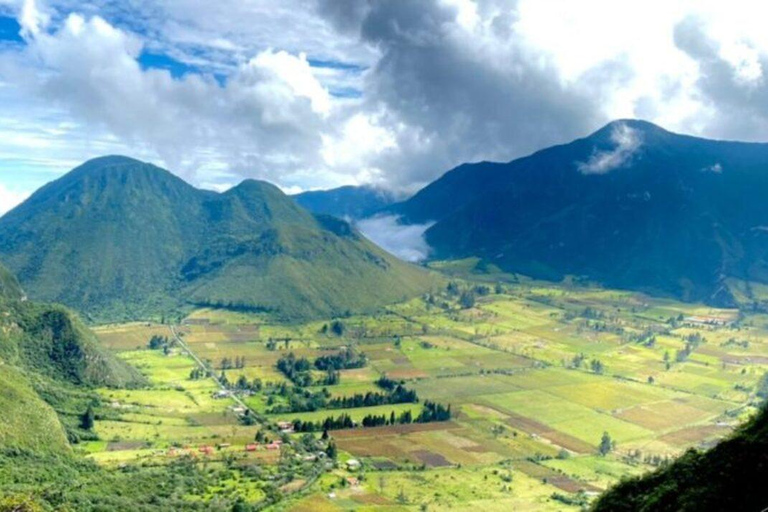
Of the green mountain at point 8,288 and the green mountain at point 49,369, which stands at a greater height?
the green mountain at point 8,288

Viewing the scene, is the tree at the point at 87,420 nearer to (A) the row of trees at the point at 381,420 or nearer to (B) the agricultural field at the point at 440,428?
(B) the agricultural field at the point at 440,428

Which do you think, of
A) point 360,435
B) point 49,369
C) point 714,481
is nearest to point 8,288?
point 49,369

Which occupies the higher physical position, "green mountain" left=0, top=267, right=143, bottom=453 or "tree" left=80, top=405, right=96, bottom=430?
"green mountain" left=0, top=267, right=143, bottom=453

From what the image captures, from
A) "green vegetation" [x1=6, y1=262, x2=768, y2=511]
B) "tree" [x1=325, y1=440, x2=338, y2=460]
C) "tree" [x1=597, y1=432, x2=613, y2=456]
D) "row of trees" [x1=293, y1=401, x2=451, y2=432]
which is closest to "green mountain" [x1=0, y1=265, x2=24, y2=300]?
"green vegetation" [x1=6, y1=262, x2=768, y2=511]

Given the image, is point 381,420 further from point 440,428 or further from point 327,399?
point 327,399

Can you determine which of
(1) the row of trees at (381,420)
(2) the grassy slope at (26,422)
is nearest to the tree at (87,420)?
(2) the grassy slope at (26,422)

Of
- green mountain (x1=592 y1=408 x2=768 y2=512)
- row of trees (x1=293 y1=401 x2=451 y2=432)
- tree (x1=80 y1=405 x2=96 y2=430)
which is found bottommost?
tree (x1=80 y1=405 x2=96 y2=430)

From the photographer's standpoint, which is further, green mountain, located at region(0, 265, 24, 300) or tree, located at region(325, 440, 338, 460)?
green mountain, located at region(0, 265, 24, 300)

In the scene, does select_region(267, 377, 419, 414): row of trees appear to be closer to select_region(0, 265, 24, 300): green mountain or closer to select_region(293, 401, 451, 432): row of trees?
select_region(293, 401, 451, 432): row of trees


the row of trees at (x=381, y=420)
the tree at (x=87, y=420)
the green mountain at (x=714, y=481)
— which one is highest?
the green mountain at (x=714, y=481)
